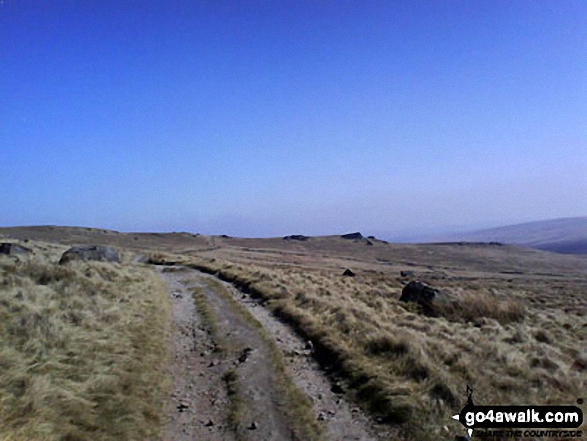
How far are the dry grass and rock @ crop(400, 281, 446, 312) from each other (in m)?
13.7

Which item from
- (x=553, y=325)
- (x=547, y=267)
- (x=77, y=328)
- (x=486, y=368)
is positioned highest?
(x=77, y=328)

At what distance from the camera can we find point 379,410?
25.6ft

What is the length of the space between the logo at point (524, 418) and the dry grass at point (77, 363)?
6.09m

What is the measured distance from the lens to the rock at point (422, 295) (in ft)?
67.1

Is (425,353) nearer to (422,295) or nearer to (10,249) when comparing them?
(422,295)

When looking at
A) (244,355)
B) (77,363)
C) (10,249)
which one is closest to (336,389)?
(244,355)

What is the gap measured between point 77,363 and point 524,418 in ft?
33.4

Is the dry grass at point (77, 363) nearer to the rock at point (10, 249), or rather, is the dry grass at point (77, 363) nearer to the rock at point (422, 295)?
the rock at point (422, 295)

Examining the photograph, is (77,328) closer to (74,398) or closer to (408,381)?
(74,398)

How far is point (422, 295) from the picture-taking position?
69.8 feet

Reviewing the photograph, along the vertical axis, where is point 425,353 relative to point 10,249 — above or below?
below

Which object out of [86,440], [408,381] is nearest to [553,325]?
[408,381]

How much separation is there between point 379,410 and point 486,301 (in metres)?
15.3

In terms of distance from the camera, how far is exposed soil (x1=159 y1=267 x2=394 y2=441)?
7.03 m
